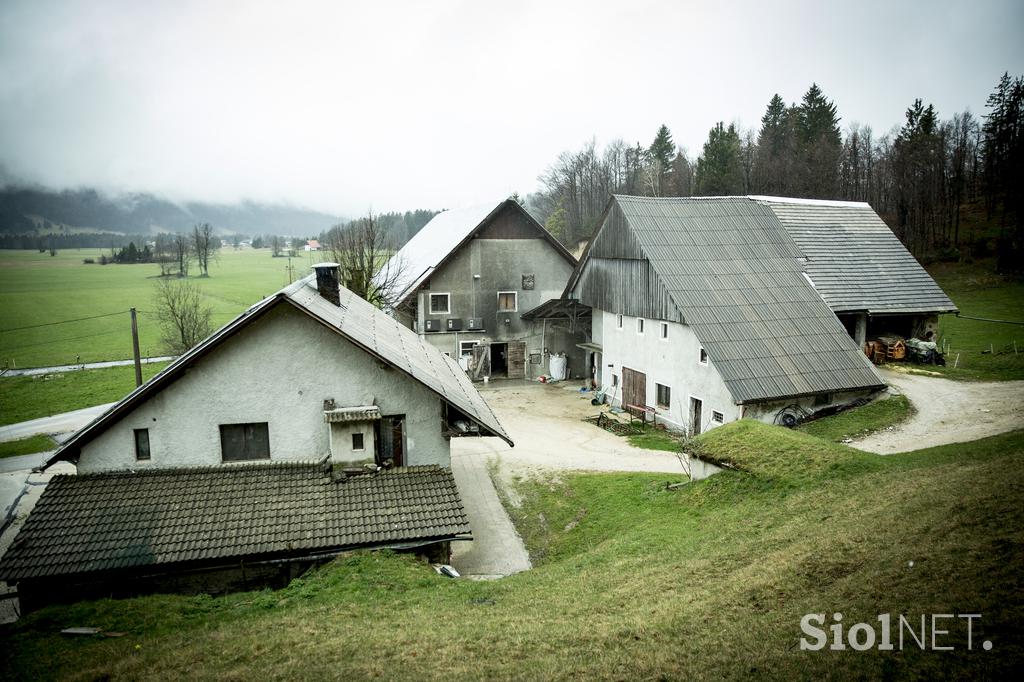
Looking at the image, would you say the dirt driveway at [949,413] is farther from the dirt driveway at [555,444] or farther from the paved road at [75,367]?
the paved road at [75,367]

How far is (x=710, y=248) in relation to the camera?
28.1m

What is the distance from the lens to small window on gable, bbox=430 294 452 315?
37.4 meters

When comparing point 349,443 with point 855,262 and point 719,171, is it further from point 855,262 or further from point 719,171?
point 719,171

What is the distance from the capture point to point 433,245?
45406 mm

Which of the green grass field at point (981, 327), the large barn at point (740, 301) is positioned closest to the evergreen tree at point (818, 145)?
the green grass field at point (981, 327)

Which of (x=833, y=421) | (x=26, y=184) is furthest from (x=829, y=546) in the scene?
(x=26, y=184)

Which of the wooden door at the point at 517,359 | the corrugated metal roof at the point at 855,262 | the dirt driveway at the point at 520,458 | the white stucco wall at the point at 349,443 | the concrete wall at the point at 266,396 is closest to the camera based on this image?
the concrete wall at the point at 266,396

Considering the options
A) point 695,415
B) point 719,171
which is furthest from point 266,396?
point 719,171

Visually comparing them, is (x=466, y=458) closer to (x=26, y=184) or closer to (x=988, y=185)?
(x=26, y=184)

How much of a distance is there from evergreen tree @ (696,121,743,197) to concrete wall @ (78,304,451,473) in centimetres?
6268

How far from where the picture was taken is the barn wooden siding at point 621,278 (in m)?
26.7

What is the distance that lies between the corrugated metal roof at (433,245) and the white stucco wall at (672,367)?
1157 cm

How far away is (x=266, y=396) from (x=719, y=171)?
67.4 m

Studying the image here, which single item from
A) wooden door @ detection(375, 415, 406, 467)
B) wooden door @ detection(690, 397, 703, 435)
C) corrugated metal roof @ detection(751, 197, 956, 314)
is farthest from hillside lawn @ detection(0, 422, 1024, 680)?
corrugated metal roof @ detection(751, 197, 956, 314)
